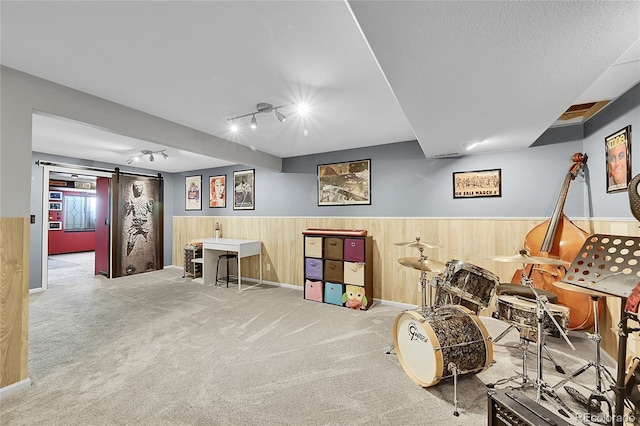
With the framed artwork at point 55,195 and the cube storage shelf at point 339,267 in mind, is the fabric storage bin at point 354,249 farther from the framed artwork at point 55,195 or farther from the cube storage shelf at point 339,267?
the framed artwork at point 55,195

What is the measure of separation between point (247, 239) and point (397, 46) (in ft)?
15.2

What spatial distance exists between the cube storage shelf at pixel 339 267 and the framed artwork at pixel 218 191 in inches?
99.9

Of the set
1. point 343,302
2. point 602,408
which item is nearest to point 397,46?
point 602,408

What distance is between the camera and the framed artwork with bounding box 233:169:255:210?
5285mm

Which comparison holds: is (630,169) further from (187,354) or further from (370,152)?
(187,354)

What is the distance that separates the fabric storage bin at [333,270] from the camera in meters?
3.90

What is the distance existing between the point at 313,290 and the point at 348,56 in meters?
3.28

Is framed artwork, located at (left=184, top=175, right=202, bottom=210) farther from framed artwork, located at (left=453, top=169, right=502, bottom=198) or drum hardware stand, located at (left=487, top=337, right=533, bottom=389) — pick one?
drum hardware stand, located at (left=487, top=337, right=533, bottom=389)

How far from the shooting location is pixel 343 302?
381 centimetres

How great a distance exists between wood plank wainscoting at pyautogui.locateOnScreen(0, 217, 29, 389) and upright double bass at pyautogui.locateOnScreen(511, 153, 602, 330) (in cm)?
449

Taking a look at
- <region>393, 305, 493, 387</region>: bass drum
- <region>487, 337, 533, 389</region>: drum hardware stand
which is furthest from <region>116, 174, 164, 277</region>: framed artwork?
<region>487, 337, 533, 389</region>: drum hardware stand

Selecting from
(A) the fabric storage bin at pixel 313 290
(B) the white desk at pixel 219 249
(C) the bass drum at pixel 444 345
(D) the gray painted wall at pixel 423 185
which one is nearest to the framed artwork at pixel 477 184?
(D) the gray painted wall at pixel 423 185

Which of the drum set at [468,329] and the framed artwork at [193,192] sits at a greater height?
the framed artwork at [193,192]

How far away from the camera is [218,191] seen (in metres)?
5.77
